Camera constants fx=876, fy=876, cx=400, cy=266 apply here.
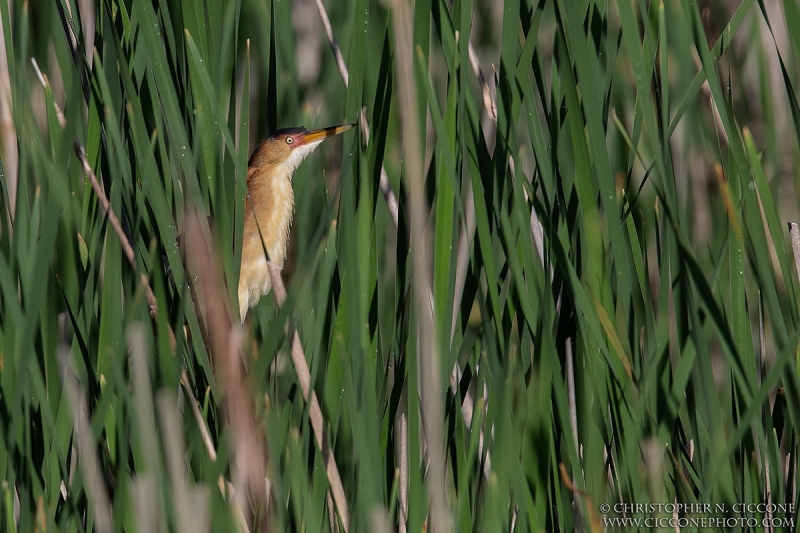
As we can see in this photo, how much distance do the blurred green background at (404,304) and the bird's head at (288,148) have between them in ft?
1.21

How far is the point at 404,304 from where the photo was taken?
96 cm

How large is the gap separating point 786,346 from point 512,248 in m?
0.27

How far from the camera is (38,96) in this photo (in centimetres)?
147

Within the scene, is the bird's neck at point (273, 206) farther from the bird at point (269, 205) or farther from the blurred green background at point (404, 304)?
the blurred green background at point (404, 304)

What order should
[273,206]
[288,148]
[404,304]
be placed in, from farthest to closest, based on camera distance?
[273,206] < [288,148] < [404,304]

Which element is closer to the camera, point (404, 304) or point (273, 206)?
point (404, 304)

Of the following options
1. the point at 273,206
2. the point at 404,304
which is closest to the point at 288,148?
the point at 273,206

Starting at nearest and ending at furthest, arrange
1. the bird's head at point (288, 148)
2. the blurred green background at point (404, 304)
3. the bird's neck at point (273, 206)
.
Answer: the blurred green background at point (404, 304)
the bird's head at point (288, 148)
the bird's neck at point (273, 206)

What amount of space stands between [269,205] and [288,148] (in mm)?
152

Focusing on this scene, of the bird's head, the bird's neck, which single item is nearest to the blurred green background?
the bird's head

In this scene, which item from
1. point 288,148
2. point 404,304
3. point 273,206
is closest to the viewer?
point 404,304

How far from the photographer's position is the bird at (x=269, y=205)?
150 centimetres

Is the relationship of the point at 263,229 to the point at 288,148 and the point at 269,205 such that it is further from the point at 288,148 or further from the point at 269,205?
the point at 288,148

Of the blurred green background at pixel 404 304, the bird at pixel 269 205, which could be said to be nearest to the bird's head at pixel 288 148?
the bird at pixel 269 205
